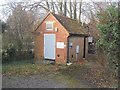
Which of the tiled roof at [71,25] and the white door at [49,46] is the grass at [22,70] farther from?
the tiled roof at [71,25]

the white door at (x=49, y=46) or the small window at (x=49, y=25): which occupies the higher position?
the small window at (x=49, y=25)

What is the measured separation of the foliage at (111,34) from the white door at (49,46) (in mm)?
4002

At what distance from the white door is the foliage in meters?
4.00

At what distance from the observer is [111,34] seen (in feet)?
9.16

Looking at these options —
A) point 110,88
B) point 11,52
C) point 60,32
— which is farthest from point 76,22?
point 110,88

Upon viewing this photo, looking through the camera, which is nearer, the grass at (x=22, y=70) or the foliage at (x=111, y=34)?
the foliage at (x=111, y=34)

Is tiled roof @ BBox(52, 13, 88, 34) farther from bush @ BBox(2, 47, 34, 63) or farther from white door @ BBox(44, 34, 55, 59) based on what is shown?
bush @ BBox(2, 47, 34, 63)

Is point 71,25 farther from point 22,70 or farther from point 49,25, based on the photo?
point 22,70

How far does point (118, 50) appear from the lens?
267cm

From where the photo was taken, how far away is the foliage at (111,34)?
268cm

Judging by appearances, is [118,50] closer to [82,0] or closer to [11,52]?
[82,0]

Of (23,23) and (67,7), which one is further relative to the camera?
(67,7)

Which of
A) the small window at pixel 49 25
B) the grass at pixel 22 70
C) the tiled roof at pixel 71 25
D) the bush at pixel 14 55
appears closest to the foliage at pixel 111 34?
the grass at pixel 22 70

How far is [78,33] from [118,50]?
15.0ft
